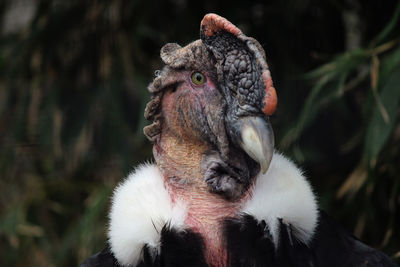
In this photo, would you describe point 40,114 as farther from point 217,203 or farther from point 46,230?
point 217,203

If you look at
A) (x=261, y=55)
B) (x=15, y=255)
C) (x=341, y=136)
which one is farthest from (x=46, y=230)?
(x=261, y=55)

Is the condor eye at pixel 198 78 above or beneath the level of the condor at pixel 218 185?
above

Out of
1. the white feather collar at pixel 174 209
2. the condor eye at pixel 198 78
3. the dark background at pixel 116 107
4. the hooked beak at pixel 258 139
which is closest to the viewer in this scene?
the hooked beak at pixel 258 139

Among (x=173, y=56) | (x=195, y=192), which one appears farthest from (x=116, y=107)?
(x=195, y=192)

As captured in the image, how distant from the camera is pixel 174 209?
1750 millimetres

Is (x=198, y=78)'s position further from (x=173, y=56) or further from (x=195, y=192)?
(x=195, y=192)

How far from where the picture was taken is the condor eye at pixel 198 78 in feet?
5.93

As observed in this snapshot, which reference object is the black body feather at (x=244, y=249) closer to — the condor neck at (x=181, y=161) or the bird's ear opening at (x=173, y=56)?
the condor neck at (x=181, y=161)

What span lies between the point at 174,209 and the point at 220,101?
0.36 metres

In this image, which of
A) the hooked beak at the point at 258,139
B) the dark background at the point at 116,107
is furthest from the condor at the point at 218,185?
the dark background at the point at 116,107

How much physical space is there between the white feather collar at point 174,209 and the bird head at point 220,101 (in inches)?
3.3

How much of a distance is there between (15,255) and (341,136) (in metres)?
2.21

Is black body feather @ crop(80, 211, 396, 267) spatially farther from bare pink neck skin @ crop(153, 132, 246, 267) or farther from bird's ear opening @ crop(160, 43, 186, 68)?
bird's ear opening @ crop(160, 43, 186, 68)

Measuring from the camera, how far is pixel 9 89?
3.72 metres
